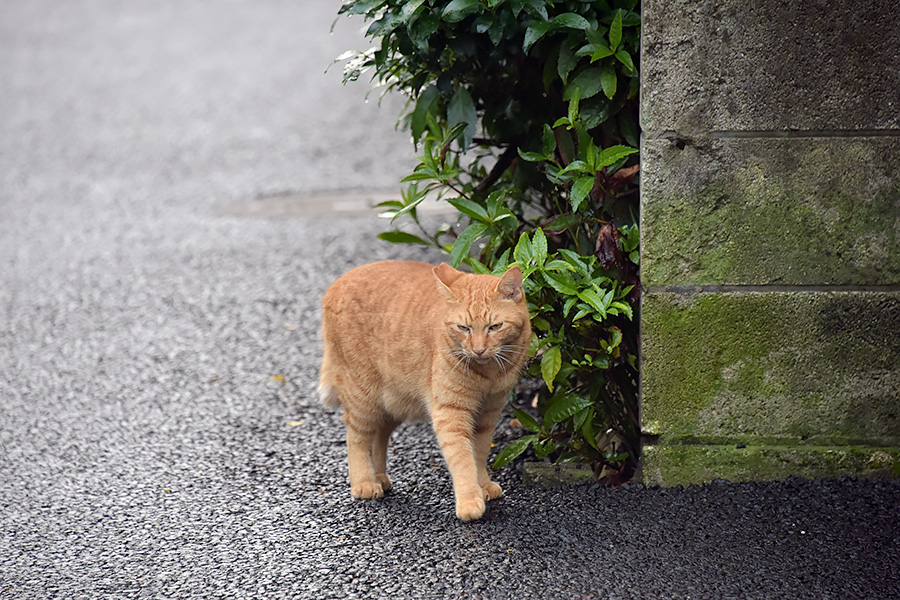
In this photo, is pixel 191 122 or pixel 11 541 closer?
pixel 11 541

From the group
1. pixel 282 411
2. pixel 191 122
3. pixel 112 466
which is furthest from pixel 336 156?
pixel 112 466

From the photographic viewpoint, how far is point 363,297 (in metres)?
3.71

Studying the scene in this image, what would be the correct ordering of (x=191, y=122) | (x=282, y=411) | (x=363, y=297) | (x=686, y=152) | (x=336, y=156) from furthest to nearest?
(x=191, y=122)
(x=336, y=156)
(x=282, y=411)
(x=363, y=297)
(x=686, y=152)

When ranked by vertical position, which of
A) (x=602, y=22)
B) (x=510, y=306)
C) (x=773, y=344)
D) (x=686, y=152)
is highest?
(x=602, y=22)

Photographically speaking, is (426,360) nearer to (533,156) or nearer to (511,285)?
(511,285)

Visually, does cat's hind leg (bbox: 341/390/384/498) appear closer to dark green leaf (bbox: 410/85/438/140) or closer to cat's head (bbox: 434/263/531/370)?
cat's head (bbox: 434/263/531/370)

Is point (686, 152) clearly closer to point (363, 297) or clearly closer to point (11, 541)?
point (363, 297)

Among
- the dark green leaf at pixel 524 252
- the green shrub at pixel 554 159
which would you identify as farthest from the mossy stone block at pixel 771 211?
the dark green leaf at pixel 524 252

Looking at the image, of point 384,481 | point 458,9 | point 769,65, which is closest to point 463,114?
point 458,9

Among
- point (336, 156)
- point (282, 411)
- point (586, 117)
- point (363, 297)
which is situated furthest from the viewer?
point (336, 156)

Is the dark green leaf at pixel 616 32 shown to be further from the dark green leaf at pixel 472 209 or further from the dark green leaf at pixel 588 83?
the dark green leaf at pixel 472 209

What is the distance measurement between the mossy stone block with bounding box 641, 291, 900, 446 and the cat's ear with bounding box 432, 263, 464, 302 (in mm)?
687

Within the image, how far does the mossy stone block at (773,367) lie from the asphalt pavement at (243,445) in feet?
0.76

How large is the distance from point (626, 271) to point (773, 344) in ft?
1.90
